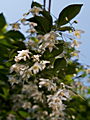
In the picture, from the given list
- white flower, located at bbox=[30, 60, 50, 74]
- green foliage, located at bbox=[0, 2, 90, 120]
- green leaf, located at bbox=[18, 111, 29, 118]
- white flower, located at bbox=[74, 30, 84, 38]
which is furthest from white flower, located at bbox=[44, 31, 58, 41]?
green leaf, located at bbox=[18, 111, 29, 118]

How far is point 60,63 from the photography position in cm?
138

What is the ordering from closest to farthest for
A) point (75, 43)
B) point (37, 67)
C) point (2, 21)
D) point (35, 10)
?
point (37, 67) < point (35, 10) < point (75, 43) < point (2, 21)

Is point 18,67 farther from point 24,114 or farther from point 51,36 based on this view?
point 24,114

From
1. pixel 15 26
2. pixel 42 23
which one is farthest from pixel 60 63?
pixel 15 26

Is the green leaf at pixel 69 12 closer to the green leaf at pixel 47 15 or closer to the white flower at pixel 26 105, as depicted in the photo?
the green leaf at pixel 47 15

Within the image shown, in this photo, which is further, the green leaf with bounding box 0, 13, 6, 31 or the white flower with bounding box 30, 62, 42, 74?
the green leaf with bounding box 0, 13, 6, 31

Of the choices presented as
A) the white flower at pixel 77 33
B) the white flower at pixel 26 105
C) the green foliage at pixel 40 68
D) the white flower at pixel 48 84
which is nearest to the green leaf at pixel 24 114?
the green foliage at pixel 40 68

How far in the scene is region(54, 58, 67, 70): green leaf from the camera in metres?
1.38

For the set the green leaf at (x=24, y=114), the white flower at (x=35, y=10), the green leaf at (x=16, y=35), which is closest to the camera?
the white flower at (x=35, y=10)

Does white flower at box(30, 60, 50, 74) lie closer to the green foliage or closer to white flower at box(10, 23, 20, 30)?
the green foliage

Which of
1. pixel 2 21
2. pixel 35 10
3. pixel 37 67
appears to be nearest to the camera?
pixel 37 67

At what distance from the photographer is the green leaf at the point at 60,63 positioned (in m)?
1.38

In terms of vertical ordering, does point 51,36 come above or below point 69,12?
Result: below

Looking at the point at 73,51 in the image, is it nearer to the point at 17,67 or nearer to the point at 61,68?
the point at 61,68
